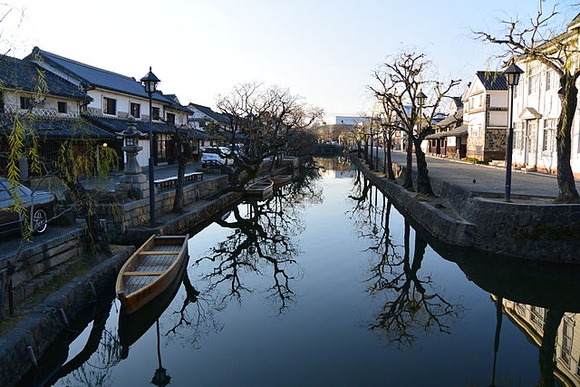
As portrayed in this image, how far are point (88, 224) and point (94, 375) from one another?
466cm

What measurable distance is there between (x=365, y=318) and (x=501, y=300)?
4.01 m

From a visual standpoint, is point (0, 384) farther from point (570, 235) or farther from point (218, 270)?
point (570, 235)

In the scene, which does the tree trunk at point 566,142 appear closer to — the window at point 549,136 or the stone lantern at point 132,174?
the window at point 549,136

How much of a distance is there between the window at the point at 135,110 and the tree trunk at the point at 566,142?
29.9 metres

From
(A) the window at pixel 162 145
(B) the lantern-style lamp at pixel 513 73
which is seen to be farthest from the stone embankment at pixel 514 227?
(A) the window at pixel 162 145

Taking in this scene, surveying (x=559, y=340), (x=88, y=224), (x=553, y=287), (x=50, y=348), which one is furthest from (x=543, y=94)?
(x=50, y=348)

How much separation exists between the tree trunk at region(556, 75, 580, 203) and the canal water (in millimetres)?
2602

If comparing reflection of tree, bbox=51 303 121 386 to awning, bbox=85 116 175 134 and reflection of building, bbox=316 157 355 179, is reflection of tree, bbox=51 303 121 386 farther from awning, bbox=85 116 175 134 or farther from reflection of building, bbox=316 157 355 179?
reflection of building, bbox=316 157 355 179

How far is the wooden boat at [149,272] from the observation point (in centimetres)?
908

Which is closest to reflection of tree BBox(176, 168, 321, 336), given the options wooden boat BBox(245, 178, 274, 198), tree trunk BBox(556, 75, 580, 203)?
wooden boat BBox(245, 178, 274, 198)

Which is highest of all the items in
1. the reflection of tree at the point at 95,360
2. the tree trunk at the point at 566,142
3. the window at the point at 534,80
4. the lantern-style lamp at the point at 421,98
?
the window at the point at 534,80

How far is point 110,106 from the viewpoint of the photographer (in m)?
31.3

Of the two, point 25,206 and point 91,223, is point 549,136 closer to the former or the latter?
point 91,223

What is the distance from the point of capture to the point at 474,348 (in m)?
8.60
